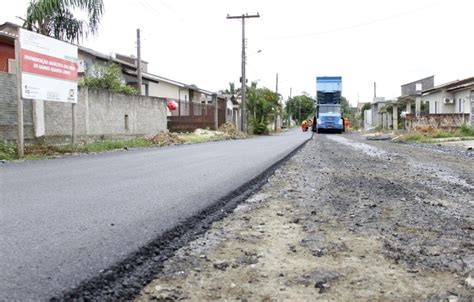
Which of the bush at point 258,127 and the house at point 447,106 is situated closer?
the house at point 447,106

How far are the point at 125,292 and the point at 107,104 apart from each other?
717 inches

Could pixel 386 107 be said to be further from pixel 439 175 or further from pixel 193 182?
pixel 193 182

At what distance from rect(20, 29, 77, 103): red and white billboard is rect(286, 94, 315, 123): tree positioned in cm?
9798

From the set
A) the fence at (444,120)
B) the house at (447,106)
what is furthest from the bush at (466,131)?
the fence at (444,120)

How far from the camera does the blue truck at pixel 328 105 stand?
4278 centimetres

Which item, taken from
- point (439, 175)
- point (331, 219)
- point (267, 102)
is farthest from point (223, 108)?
point (331, 219)

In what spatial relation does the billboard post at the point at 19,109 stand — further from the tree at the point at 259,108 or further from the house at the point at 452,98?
the tree at the point at 259,108

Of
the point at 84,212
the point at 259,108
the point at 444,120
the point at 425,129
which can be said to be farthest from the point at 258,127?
the point at 84,212

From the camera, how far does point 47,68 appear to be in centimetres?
1466

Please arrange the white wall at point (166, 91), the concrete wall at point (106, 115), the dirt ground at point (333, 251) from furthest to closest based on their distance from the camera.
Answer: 1. the white wall at point (166, 91)
2. the concrete wall at point (106, 115)
3. the dirt ground at point (333, 251)

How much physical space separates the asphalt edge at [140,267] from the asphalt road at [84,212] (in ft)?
0.31

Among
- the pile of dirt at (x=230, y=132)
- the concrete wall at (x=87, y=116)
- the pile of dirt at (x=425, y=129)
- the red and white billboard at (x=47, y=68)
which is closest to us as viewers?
the red and white billboard at (x=47, y=68)

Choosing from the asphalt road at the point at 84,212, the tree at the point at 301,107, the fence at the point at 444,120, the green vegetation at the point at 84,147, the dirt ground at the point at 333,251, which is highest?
the tree at the point at 301,107

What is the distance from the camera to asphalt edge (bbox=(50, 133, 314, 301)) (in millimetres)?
2928
